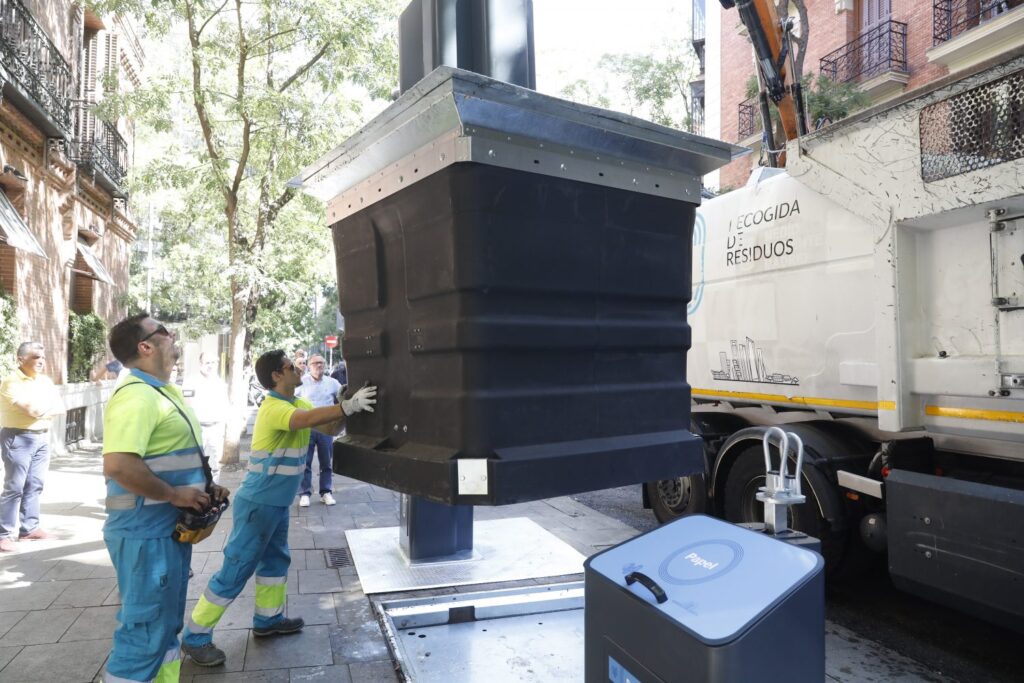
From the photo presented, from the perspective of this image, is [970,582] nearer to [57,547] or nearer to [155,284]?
[57,547]

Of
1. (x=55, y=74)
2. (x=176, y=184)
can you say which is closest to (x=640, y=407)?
(x=176, y=184)

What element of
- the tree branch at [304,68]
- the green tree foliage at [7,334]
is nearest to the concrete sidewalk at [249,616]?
the green tree foliage at [7,334]

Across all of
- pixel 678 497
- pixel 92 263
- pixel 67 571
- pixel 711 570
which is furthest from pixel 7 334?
pixel 711 570

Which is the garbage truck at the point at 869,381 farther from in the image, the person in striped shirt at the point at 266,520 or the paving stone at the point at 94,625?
the paving stone at the point at 94,625

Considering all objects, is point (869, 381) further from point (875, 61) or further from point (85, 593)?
point (875, 61)

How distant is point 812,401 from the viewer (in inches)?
187

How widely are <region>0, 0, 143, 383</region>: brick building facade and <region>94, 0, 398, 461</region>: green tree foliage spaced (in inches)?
47.8

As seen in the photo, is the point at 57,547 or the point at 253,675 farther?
the point at 57,547

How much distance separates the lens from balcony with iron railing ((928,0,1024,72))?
11.8 meters

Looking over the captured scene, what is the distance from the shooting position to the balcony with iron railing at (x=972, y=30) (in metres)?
11.8

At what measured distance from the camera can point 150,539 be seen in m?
2.95

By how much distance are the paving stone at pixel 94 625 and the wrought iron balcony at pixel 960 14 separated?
46.9ft

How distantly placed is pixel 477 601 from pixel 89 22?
14868mm

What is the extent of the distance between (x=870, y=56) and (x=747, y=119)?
331 cm
